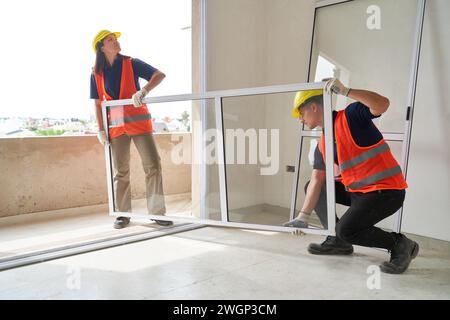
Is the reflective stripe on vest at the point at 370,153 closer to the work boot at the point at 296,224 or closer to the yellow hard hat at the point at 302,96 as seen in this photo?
the yellow hard hat at the point at 302,96

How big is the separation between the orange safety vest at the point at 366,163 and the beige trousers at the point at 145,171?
57.2 inches

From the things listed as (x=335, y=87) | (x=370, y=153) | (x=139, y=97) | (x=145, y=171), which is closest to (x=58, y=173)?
(x=145, y=171)

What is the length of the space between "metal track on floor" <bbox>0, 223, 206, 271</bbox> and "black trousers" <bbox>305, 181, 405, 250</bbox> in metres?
1.34

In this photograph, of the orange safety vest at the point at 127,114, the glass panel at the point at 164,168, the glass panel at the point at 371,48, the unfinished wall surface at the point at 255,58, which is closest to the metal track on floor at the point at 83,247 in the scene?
the glass panel at the point at 164,168

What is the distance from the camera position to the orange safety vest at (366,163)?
221 cm

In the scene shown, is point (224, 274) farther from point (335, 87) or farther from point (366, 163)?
point (335, 87)

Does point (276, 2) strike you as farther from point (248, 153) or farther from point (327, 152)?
point (327, 152)

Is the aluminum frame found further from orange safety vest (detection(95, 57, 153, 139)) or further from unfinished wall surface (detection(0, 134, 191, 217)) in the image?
unfinished wall surface (detection(0, 134, 191, 217))

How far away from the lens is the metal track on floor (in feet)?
8.04

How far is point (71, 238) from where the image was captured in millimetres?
3055

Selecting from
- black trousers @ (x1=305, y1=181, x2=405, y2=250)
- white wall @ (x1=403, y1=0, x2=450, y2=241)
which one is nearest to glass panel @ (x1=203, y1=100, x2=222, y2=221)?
black trousers @ (x1=305, y1=181, x2=405, y2=250)

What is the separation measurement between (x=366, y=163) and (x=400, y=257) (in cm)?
60

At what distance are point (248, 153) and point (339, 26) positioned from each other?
129 cm

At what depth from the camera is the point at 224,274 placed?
7.45 ft
